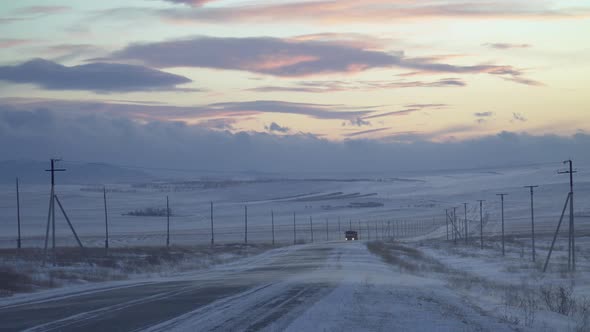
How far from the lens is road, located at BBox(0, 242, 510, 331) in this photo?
1642 cm

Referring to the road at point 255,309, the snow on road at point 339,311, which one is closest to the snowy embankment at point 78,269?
the road at point 255,309

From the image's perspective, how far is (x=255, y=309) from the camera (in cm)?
1927

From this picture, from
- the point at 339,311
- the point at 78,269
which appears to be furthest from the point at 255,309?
the point at 78,269

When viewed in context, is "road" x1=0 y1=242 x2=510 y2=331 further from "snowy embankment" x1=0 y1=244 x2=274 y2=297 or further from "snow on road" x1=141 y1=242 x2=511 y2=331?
"snowy embankment" x1=0 y1=244 x2=274 y2=297

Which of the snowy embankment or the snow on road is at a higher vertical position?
the snow on road

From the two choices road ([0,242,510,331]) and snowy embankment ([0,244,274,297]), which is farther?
snowy embankment ([0,244,274,297])

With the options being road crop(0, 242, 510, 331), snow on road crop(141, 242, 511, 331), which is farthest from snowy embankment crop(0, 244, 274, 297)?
snow on road crop(141, 242, 511, 331)

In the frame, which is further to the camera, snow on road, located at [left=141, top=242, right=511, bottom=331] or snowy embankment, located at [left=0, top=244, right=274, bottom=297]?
snowy embankment, located at [left=0, top=244, right=274, bottom=297]

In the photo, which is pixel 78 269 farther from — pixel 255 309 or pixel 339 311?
pixel 339 311

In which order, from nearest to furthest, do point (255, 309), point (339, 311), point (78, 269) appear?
point (339, 311)
point (255, 309)
point (78, 269)

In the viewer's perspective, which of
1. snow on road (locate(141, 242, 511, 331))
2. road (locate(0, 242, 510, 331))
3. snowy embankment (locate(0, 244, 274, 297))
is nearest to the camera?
snow on road (locate(141, 242, 511, 331))

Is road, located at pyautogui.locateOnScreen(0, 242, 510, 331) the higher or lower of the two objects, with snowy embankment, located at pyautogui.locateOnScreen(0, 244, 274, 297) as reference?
higher

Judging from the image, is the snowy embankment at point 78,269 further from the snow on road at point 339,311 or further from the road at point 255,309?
the snow on road at point 339,311

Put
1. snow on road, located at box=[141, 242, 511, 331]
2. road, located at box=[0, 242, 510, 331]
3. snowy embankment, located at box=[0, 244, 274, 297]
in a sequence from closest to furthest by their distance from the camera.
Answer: snow on road, located at box=[141, 242, 511, 331]
road, located at box=[0, 242, 510, 331]
snowy embankment, located at box=[0, 244, 274, 297]
